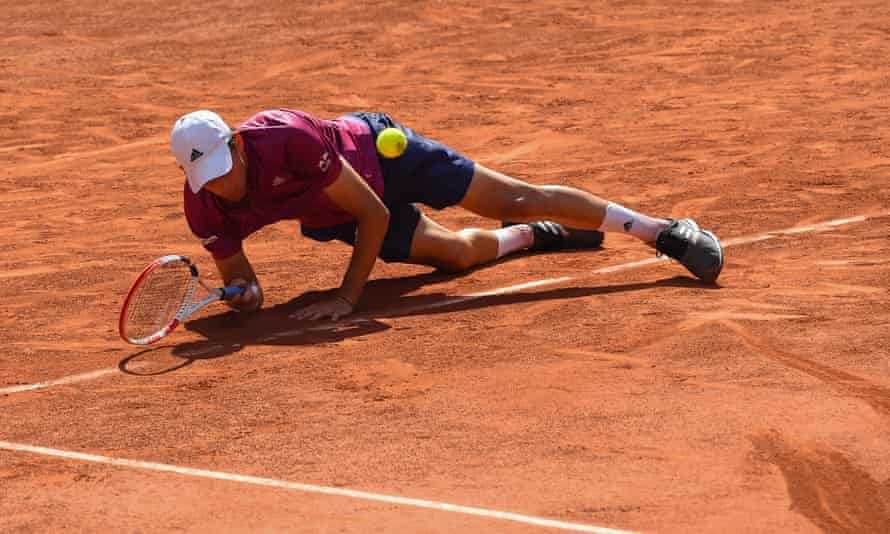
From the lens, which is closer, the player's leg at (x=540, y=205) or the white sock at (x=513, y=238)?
the player's leg at (x=540, y=205)

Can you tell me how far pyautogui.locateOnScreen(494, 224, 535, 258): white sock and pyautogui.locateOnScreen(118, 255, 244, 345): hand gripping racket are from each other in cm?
179

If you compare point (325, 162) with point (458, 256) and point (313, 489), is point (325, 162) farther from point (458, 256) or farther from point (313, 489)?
point (313, 489)

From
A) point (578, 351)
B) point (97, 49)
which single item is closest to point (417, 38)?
point (97, 49)

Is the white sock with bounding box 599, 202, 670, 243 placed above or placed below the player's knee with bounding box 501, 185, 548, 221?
below

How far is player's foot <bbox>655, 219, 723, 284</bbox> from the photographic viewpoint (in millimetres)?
7762

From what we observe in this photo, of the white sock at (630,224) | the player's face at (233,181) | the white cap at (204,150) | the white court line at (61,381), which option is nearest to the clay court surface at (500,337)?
the white court line at (61,381)

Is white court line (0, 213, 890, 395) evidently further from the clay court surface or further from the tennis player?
the tennis player

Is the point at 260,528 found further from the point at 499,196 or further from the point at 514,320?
the point at 499,196

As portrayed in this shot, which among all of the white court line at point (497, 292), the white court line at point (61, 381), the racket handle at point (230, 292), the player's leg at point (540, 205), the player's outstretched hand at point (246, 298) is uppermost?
the player's leg at point (540, 205)

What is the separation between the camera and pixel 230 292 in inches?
288

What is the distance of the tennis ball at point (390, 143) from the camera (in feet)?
25.1

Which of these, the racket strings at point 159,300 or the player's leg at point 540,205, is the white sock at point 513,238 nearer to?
the player's leg at point 540,205

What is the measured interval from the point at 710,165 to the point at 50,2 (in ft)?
31.5

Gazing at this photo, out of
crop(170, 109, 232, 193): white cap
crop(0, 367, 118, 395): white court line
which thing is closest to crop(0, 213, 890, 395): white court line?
crop(0, 367, 118, 395): white court line
